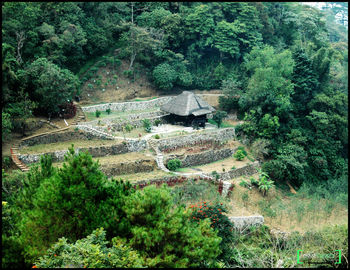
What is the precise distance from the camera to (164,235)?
902cm

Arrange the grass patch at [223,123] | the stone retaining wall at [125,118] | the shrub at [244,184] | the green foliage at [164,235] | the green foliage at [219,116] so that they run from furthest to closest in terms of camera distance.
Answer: the grass patch at [223,123] → the green foliage at [219,116] → the stone retaining wall at [125,118] → the shrub at [244,184] → the green foliage at [164,235]

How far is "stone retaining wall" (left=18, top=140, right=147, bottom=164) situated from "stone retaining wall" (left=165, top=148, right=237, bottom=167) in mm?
2215

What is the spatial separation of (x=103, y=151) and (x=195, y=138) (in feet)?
22.3

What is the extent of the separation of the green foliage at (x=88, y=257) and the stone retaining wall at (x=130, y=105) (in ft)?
56.8

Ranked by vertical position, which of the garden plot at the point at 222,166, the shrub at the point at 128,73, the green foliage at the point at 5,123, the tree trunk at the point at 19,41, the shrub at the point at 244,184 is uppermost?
the tree trunk at the point at 19,41

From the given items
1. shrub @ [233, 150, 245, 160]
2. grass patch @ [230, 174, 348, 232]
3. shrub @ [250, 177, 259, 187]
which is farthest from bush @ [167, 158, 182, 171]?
shrub @ [233, 150, 245, 160]

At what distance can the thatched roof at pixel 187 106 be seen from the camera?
24.7 metres

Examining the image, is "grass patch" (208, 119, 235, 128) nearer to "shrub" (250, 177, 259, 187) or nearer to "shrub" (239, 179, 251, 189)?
"shrub" (250, 177, 259, 187)

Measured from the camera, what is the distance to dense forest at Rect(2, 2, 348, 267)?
835 inches

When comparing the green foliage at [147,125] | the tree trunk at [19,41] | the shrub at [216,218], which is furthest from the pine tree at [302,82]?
the tree trunk at [19,41]

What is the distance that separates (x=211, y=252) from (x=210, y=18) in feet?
86.1

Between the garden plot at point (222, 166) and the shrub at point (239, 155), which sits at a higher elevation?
the shrub at point (239, 155)

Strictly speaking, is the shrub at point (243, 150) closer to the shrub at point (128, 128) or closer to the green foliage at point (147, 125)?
the green foliage at point (147, 125)

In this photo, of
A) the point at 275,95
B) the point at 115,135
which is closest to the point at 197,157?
the point at 115,135
